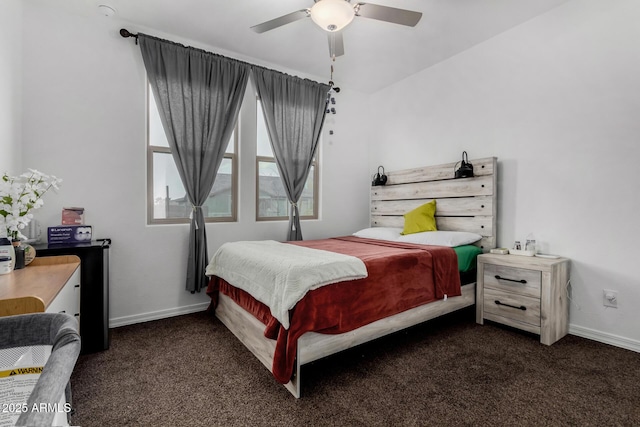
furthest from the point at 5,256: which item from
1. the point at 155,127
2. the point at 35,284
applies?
the point at 155,127

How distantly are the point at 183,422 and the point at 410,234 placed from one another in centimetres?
267

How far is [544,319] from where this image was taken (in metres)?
2.46

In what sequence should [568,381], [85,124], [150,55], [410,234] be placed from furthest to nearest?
[410,234] → [150,55] → [85,124] → [568,381]

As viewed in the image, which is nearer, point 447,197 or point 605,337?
point 605,337

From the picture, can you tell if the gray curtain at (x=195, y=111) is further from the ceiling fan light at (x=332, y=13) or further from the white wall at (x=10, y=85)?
the ceiling fan light at (x=332, y=13)

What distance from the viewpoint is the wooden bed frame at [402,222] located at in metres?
1.98

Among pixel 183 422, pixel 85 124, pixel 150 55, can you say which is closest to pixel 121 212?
pixel 85 124

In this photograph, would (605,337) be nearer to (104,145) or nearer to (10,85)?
(104,145)

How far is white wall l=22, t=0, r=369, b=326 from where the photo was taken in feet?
8.54

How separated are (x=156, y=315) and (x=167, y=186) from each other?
4.21ft

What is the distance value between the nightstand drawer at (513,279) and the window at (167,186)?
2696mm

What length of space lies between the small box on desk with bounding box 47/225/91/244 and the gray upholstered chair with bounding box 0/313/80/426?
1.91m

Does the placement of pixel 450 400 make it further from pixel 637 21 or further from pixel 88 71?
pixel 88 71

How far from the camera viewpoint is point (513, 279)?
265 cm
